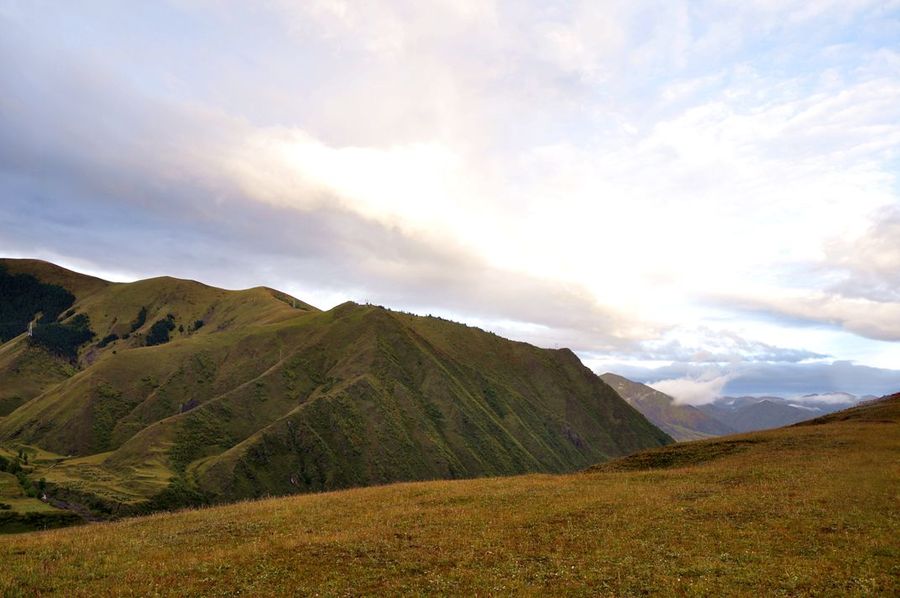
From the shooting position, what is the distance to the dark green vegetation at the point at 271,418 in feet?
320

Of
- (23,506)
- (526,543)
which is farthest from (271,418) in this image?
(526,543)

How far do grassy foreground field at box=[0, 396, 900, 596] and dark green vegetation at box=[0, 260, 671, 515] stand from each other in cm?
6447

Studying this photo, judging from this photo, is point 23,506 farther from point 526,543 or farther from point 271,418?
point 526,543

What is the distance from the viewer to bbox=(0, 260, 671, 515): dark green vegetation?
3841 inches

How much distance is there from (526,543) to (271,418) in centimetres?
11037

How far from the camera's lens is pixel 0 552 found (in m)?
24.5

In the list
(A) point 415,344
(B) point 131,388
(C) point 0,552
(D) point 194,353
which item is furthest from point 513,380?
(C) point 0,552

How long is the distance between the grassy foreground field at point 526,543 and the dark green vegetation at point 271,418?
64.5 meters

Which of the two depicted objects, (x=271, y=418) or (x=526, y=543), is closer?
(x=526, y=543)

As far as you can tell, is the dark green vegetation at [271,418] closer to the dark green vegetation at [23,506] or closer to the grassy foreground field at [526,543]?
the dark green vegetation at [23,506]

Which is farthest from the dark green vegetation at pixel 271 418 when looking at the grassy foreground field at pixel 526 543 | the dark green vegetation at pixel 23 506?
the grassy foreground field at pixel 526 543

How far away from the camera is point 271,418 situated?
122812 millimetres

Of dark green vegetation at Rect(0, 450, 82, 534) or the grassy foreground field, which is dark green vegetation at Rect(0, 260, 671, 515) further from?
the grassy foreground field

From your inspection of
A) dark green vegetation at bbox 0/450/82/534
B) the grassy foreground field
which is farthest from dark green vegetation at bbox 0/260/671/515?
the grassy foreground field
